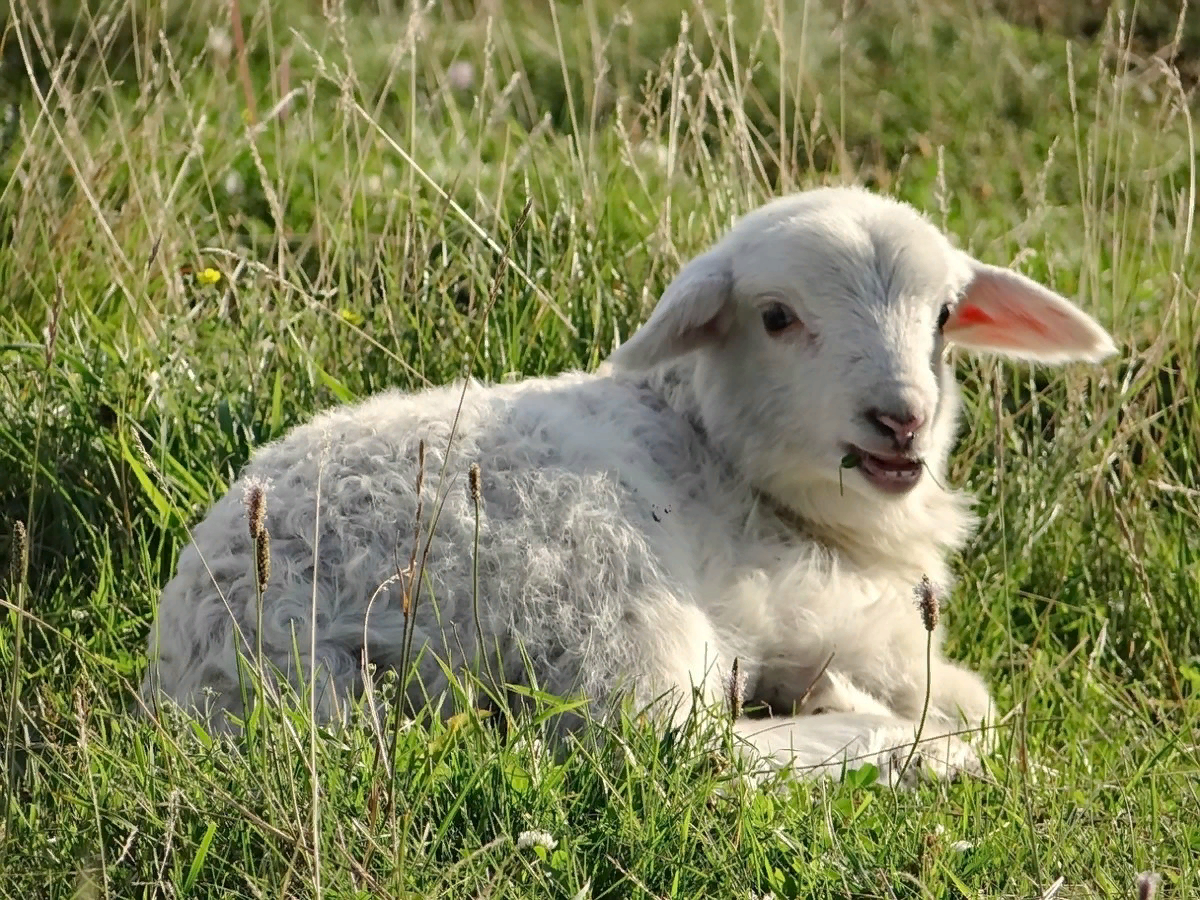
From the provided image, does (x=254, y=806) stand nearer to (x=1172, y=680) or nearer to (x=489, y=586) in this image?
(x=489, y=586)

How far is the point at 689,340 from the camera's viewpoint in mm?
3676

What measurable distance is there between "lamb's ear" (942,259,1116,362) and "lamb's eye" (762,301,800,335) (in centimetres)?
48

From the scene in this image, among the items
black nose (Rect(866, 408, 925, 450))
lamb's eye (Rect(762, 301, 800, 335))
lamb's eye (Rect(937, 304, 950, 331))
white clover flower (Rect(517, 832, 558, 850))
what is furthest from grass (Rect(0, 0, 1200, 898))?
lamb's eye (Rect(762, 301, 800, 335))

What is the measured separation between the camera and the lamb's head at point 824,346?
3383mm

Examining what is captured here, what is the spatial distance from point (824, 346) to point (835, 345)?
0.04 meters

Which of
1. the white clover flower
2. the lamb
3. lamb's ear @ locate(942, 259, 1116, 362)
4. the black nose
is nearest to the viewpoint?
the white clover flower

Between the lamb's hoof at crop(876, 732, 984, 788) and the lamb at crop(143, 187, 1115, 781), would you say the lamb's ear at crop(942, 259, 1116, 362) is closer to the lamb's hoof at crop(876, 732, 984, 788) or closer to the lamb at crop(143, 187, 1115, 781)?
the lamb at crop(143, 187, 1115, 781)

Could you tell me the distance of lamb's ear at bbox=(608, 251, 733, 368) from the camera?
11.7ft

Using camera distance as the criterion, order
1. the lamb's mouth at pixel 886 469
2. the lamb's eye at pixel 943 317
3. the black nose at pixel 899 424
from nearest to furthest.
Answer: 1. the black nose at pixel 899 424
2. the lamb's mouth at pixel 886 469
3. the lamb's eye at pixel 943 317

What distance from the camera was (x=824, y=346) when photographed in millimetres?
3459

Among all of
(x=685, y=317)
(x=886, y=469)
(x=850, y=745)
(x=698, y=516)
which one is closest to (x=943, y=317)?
(x=886, y=469)

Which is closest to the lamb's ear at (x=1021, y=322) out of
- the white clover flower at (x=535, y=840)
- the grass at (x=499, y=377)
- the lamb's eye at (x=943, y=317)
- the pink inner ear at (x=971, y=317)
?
the pink inner ear at (x=971, y=317)

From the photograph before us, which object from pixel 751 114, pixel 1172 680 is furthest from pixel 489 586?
pixel 751 114

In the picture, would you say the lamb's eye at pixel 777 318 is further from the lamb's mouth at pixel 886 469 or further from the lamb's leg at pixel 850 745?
the lamb's leg at pixel 850 745
